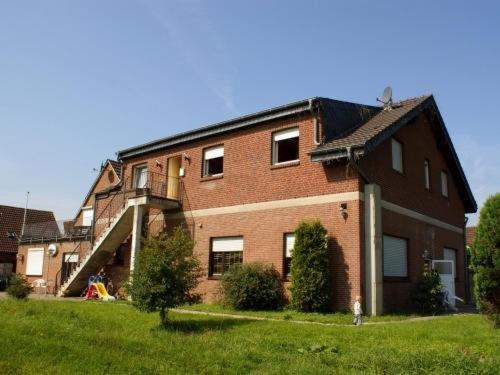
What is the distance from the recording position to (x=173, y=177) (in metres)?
22.7

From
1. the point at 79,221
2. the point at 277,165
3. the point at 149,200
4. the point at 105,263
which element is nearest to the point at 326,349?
the point at 277,165

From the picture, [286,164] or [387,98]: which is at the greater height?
[387,98]

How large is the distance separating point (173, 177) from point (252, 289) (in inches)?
315

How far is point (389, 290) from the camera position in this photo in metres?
16.9

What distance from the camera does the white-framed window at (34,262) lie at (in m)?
29.8

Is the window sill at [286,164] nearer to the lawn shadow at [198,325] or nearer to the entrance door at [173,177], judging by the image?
the entrance door at [173,177]

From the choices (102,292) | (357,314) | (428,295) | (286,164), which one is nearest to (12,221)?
(102,292)

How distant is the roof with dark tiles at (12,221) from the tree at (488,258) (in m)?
32.9

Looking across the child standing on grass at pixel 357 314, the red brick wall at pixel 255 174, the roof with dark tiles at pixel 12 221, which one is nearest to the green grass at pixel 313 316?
the child standing on grass at pixel 357 314

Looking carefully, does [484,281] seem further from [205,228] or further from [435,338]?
[205,228]

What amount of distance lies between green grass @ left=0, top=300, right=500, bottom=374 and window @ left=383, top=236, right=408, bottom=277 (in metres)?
4.30

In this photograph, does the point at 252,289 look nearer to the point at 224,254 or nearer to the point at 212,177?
the point at 224,254

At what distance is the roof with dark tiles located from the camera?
37844 mm

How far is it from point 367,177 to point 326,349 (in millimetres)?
8090
